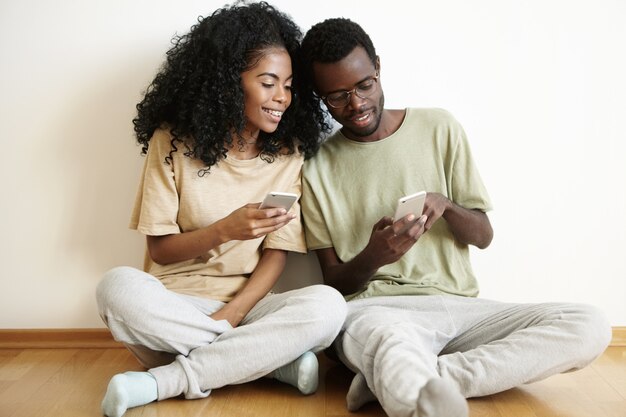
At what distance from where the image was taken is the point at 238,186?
2.23m

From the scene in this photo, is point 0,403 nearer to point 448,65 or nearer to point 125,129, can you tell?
point 125,129

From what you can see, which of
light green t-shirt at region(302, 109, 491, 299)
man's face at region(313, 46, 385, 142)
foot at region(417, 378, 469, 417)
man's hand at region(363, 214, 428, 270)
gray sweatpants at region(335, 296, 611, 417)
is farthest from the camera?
light green t-shirt at region(302, 109, 491, 299)

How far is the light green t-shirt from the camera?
87.1 inches

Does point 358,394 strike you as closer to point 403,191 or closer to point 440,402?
point 440,402

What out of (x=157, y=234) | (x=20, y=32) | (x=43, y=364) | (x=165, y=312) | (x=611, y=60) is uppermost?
(x=20, y=32)

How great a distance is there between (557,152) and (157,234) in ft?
4.39

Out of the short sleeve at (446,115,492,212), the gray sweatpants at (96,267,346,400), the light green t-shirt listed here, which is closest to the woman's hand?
the gray sweatpants at (96,267,346,400)

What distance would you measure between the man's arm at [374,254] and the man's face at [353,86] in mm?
318

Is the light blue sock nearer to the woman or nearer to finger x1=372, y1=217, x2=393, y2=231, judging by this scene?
the woman

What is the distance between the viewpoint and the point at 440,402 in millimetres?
1438

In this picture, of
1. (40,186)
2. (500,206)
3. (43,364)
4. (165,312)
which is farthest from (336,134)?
(43,364)

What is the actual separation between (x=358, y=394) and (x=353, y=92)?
858 mm

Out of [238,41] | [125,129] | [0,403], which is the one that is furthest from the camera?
[125,129]

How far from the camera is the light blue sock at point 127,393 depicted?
68.6 inches
